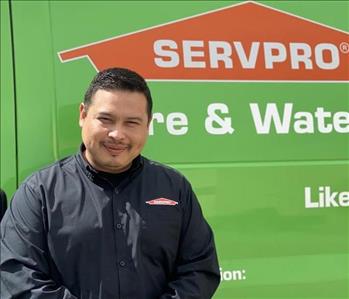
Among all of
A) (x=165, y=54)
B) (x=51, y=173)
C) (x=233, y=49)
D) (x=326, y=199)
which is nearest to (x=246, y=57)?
(x=233, y=49)

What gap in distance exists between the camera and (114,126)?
132 cm

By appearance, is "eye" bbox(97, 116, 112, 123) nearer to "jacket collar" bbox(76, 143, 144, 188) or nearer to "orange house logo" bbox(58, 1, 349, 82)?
"jacket collar" bbox(76, 143, 144, 188)

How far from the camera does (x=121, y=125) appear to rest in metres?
1.32

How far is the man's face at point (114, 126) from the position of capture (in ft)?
4.32

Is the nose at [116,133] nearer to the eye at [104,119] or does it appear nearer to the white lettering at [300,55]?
the eye at [104,119]

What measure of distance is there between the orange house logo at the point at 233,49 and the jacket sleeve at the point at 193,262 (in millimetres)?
790

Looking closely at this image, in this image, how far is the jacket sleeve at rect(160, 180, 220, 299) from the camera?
4.45ft

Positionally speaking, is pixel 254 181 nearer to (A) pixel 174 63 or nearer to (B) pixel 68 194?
(A) pixel 174 63

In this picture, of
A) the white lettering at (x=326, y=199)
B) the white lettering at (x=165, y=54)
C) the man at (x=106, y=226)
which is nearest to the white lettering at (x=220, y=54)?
the white lettering at (x=165, y=54)

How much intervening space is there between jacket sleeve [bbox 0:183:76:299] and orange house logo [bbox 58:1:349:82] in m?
0.86

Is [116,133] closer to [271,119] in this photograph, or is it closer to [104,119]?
[104,119]

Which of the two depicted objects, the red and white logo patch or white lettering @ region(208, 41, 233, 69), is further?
white lettering @ region(208, 41, 233, 69)

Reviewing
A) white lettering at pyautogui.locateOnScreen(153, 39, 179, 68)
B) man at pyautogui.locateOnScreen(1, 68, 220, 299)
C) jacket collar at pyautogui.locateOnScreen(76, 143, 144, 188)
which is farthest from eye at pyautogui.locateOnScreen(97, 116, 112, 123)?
white lettering at pyautogui.locateOnScreen(153, 39, 179, 68)

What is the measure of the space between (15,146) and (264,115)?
1014 mm
